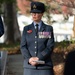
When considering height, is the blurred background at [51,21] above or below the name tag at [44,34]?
→ below

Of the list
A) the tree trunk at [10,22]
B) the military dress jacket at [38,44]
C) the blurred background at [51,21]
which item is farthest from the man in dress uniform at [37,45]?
the tree trunk at [10,22]

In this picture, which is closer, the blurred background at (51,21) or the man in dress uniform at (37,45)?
the man in dress uniform at (37,45)

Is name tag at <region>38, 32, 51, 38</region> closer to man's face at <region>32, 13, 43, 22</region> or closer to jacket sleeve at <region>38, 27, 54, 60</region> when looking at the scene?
jacket sleeve at <region>38, 27, 54, 60</region>

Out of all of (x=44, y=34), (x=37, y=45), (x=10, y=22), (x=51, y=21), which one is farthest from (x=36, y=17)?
(x=10, y=22)

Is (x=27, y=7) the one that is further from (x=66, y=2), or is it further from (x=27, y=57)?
(x=27, y=57)

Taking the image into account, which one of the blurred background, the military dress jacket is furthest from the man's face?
the blurred background

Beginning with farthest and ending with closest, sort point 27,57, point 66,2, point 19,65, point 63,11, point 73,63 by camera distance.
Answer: point 63,11 < point 66,2 < point 19,65 < point 27,57 < point 73,63

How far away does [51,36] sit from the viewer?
397 cm

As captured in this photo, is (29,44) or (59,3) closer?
(29,44)

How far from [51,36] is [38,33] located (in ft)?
0.51

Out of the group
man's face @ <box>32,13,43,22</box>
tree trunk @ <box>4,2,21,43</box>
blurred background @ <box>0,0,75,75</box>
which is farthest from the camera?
tree trunk @ <box>4,2,21,43</box>

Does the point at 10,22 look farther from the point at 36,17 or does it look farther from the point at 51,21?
the point at 36,17

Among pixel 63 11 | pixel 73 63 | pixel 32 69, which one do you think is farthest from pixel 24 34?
pixel 63 11

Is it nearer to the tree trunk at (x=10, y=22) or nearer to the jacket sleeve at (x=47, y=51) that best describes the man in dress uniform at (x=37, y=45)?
the jacket sleeve at (x=47, y=51)
